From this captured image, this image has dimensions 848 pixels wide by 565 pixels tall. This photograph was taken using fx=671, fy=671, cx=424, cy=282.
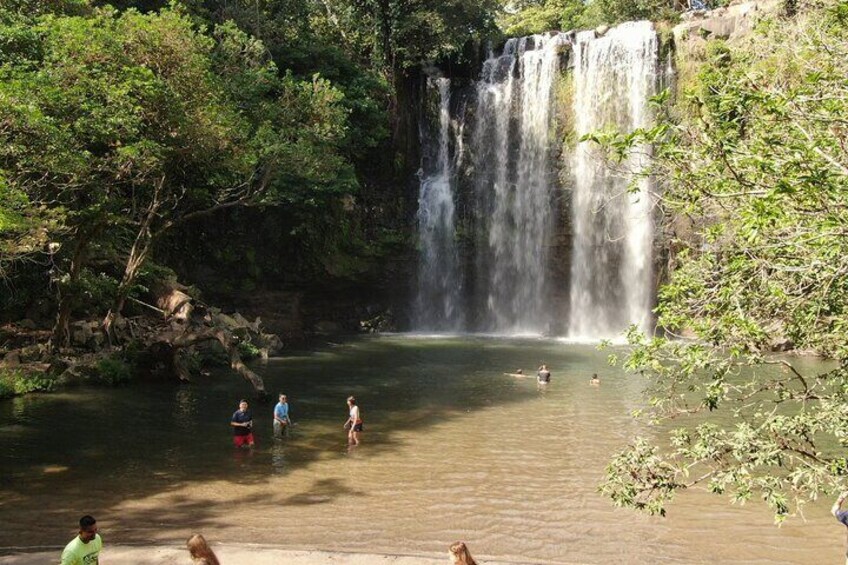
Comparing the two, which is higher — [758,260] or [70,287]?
[758,260]

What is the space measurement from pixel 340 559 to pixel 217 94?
16430 mm

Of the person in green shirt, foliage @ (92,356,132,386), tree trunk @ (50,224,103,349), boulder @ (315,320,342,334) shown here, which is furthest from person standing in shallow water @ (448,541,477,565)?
boulder @ (315,320,342,334)

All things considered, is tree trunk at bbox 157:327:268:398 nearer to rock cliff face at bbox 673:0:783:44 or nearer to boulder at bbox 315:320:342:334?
boulder at bbox 315:320:342:334

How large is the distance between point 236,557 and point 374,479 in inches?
163

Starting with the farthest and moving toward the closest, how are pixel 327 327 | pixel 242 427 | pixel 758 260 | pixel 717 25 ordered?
pixel 327 327 → pixel 717 25 → pixel 242 427 → pixel 758 260

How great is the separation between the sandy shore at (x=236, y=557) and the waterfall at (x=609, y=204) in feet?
97.3

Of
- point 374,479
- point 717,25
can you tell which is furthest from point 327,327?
point 374,479

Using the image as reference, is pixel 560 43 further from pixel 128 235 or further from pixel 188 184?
pixel 128 235

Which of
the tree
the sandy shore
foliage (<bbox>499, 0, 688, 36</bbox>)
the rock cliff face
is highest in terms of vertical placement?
foliage (<bbox>499, 0, 688, 36</bbox>)

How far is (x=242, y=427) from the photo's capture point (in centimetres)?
1426

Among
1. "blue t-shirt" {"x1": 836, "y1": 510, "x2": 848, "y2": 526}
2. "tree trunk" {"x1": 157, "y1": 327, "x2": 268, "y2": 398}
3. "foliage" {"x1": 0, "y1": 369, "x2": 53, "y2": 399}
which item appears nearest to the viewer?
"blue t-shirt" {"x1": 836, "y1": 510, "x2": 848, "y2": 526}

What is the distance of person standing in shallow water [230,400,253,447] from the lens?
14117mm

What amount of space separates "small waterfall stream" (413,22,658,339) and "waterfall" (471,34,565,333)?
6 centimetres

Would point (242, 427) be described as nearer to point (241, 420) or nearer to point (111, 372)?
point (241, 420)
